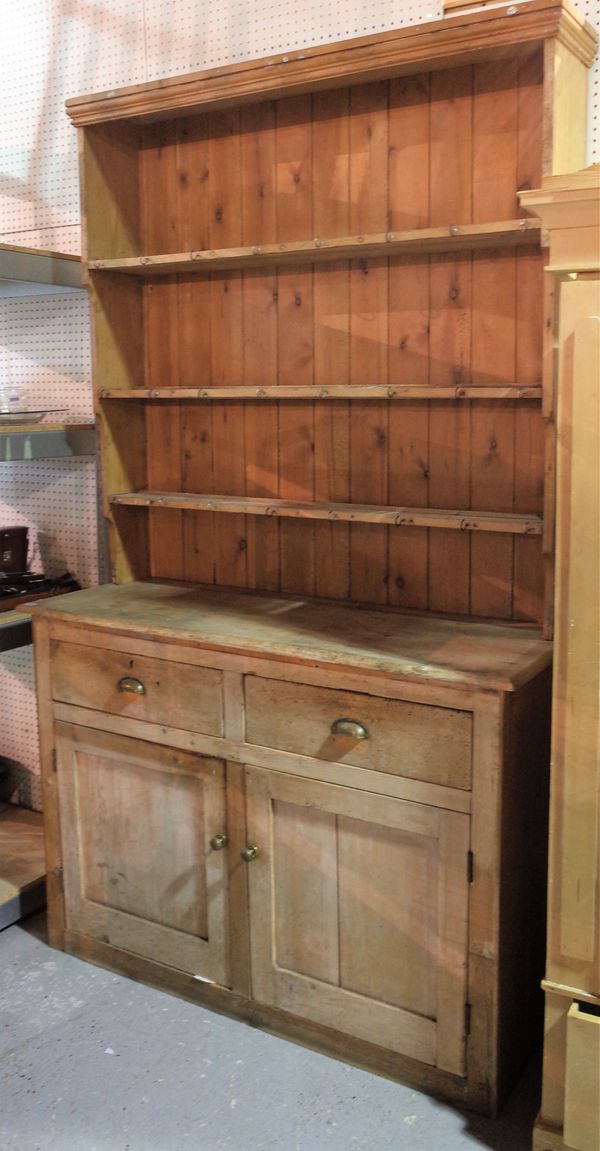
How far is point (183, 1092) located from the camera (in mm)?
2275

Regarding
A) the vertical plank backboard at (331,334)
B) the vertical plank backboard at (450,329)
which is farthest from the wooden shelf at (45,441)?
the vertical plank backboard at (450,329)

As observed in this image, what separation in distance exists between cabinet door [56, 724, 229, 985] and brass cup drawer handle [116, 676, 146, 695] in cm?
13

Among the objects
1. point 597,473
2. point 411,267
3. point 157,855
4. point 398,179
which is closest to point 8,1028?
point 157,855

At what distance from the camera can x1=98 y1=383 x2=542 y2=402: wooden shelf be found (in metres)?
2.30

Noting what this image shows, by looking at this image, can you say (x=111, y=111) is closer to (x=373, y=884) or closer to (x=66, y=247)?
(x=66, y=247)

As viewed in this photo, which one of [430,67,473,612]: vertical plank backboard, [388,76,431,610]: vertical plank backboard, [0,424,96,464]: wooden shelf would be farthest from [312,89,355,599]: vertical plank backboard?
[0,424,96,464]: wooden shelf

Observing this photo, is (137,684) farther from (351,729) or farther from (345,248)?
(345,248)

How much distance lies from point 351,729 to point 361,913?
0.43 meters

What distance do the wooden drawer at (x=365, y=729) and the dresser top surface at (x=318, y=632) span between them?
8 centimetres

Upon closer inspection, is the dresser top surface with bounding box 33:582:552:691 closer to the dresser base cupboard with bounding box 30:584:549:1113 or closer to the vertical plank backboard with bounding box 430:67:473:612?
the dresser base cupboard with bounding box 30:584:549:1113

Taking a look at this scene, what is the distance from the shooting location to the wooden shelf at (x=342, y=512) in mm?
2330

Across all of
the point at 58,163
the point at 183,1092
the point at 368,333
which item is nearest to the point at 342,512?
the point at 368,333

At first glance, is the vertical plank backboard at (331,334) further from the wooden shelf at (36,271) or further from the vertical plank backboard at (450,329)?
the wooden shelf at (36,271)

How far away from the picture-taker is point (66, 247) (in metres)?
3.26
